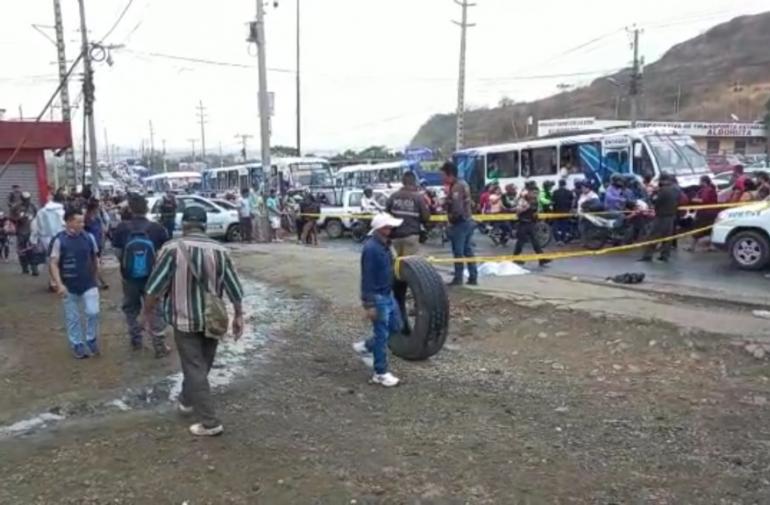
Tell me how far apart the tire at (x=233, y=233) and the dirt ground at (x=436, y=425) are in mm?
15131

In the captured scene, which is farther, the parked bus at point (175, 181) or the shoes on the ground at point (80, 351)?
the parked bus at point (175, 181)

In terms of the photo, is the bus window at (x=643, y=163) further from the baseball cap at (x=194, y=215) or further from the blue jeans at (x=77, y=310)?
the baseball cap at (x=194, y=215)

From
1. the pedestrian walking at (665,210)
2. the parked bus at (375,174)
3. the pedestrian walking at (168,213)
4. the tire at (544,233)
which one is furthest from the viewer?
the parked bus at (375,174)

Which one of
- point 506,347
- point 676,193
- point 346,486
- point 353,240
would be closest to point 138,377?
point 346,486

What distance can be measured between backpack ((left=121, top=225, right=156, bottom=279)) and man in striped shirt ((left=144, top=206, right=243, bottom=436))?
2384mm

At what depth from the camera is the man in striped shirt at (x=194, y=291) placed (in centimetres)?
523

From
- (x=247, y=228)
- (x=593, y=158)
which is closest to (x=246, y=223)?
(x=247, y=228)

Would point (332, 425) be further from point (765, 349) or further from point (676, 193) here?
point (676, 193)

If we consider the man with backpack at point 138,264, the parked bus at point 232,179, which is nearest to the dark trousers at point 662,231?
the man with backpack at point 138,264

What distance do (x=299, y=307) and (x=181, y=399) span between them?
4739 millimetres

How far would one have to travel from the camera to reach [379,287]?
646 centimetres

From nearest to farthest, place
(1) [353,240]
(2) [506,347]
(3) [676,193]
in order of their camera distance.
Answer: (2) [506,347] < (3) [676,193] < (1) [353,240]

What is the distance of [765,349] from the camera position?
7.12 metres

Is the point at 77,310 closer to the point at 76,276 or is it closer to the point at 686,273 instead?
the point at 76,276
